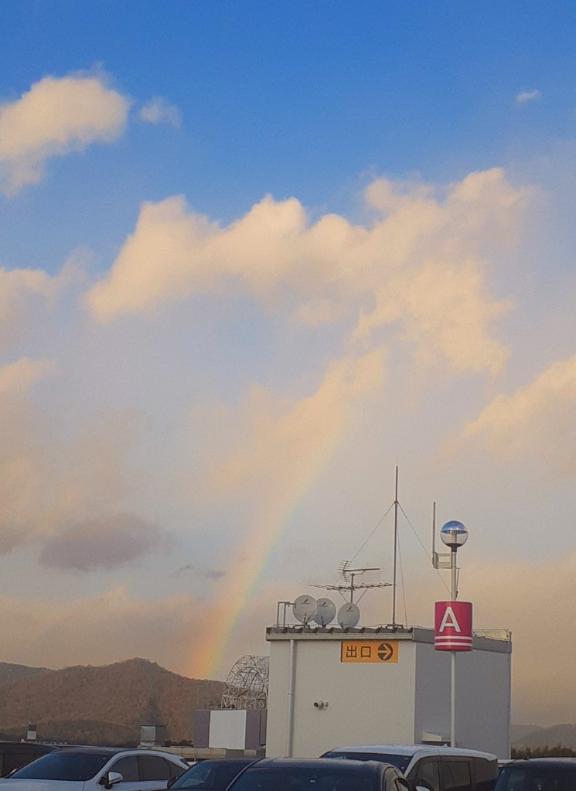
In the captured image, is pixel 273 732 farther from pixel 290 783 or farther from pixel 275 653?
pixel 290 783

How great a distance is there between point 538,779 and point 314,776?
178 inches

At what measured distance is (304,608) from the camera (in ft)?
128

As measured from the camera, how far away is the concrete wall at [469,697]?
118ft

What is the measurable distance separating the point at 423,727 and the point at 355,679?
2613 mm

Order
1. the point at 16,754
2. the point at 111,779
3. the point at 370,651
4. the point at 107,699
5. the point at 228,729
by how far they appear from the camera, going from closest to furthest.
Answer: the point at 111,779
the point at 16,754
the point at 370,651
the point at 228,729
the point at 107,699

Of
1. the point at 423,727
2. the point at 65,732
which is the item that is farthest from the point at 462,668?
the point at 65,732

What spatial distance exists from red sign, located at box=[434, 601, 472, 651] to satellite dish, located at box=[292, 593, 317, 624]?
882 centimetres

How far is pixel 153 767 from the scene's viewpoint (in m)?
19.4

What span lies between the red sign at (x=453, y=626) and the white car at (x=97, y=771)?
1187cm

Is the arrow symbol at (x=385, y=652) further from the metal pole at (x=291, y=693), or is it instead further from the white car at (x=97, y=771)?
the white car at (x=97, y=771)

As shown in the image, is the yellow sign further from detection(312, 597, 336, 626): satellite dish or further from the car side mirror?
the car side mirror

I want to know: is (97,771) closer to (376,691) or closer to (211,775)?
(211,775)

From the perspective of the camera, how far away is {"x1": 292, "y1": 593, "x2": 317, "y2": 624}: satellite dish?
38656 mm

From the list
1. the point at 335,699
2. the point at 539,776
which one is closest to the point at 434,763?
the point at 539,776
